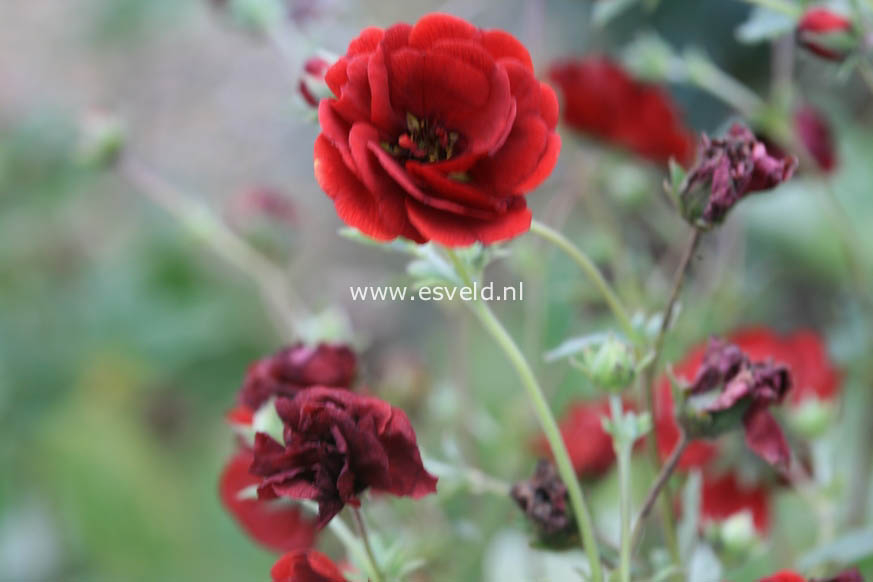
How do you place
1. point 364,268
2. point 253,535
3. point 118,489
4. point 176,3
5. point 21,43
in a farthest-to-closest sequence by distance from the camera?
point 21,43 < point 364,268 < point 176,3 < point 118,489 < point 253,535

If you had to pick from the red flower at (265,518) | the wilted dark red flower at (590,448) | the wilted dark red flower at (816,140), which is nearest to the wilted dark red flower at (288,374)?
the red flower at (265,518)

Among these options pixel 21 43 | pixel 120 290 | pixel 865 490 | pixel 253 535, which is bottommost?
pixel 865 490

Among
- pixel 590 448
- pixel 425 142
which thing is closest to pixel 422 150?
pixel 425 142

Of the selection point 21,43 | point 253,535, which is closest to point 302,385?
point 253,535

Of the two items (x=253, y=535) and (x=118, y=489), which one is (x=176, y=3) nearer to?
(x=118, y=489)

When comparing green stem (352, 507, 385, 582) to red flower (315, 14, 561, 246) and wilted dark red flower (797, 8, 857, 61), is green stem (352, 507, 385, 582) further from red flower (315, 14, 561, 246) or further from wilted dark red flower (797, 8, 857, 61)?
wilted dark red flower (797, 8, 857, 61)

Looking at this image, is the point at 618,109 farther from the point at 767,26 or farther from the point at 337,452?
the point at 337,452

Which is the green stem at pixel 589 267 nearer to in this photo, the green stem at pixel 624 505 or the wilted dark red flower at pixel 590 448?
the green stem at pixel 624 505
